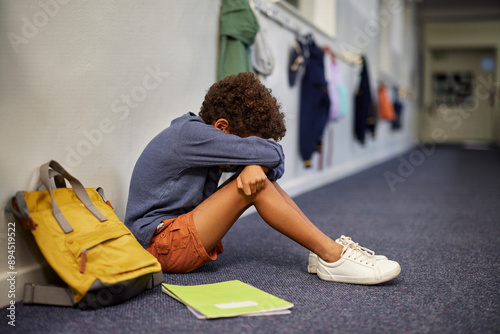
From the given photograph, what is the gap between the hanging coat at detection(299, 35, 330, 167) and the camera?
3812 millimetres

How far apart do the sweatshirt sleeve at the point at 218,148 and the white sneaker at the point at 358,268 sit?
350 millimetres

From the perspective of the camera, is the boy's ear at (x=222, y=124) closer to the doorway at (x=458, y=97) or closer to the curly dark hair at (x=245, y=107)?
the curly dark hair at (x=245, y=107)

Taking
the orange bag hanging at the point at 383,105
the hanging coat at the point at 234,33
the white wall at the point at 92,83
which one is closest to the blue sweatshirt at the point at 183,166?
the white wall at the point at 92,83

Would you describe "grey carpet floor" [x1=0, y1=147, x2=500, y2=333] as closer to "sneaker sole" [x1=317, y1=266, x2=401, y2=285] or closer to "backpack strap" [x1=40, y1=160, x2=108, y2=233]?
"sneaker sole" [x1=317, y1=266, x2=401, y2=285]

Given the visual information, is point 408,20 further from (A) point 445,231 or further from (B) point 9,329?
(B) point 9,329

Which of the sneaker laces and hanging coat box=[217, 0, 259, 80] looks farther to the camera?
Result: hanging coat box=[217, 0, 259, 80]

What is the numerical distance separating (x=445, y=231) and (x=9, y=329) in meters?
1.98

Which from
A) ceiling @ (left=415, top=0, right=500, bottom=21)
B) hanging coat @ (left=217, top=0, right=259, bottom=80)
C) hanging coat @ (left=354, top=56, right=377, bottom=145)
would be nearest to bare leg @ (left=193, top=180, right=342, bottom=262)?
hanging coat @ (left=217, top=0, right=259, bottom=80)

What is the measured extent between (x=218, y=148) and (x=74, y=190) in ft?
1.39

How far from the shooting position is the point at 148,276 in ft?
4.64

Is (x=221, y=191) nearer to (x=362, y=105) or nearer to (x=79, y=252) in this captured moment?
(x=79, y=252)

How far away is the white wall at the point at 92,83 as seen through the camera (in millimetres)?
1392

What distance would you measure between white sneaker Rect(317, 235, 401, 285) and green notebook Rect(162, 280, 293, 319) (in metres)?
0.26

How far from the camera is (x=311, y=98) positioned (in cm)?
382
